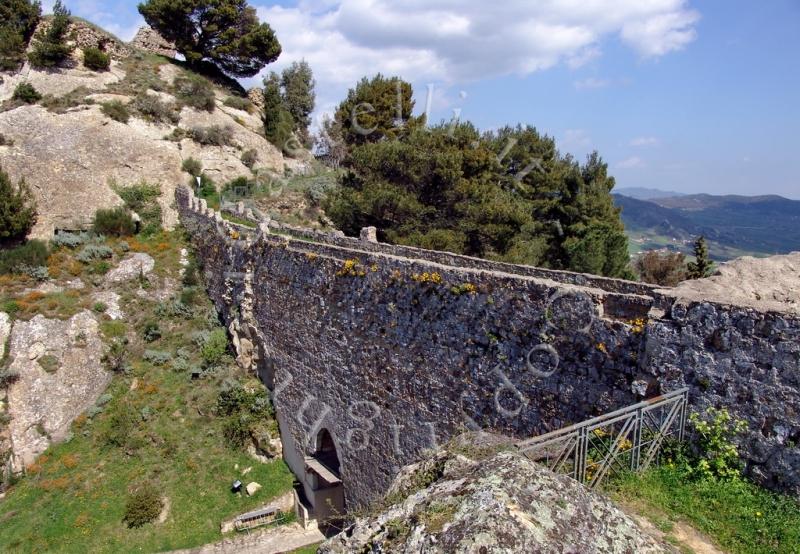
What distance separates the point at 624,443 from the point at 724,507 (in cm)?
104

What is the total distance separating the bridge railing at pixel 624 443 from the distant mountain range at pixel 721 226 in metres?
38.0

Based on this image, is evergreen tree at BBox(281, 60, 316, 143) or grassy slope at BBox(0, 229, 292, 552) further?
evergreen tree at BBox(281, 60, 316, 143)

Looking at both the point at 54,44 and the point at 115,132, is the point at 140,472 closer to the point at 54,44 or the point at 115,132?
the point at 115,132

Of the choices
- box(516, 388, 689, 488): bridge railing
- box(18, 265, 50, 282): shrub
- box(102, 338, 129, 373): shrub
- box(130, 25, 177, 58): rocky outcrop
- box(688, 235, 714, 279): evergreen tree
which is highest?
box(130, 25, 177, 58): rocky outcrop

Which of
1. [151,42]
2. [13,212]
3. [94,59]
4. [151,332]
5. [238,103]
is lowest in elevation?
[151,332]

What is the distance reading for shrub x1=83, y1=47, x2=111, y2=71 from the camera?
97.7ft

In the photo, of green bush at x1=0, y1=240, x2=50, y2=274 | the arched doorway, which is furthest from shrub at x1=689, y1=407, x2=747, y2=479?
green bush at x1=0, y1=240, x2=50, y2=274

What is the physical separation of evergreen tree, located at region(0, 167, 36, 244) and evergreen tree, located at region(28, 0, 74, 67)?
10120mm

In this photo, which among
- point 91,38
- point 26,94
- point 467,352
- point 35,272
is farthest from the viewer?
point 91,38

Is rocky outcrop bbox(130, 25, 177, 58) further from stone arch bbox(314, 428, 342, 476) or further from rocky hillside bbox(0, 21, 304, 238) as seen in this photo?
stone arch bbox(314, 428, 342, 476)

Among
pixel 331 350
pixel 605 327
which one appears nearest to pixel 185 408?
pixel 331 350

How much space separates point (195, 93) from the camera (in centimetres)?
3189

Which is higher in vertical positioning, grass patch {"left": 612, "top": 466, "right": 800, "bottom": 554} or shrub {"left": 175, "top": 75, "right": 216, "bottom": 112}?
shrub {"left": 175, "top": 75, "right": 216, "bottom": 112}

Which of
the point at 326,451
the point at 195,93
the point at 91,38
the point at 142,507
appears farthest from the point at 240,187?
the point at 142,507
